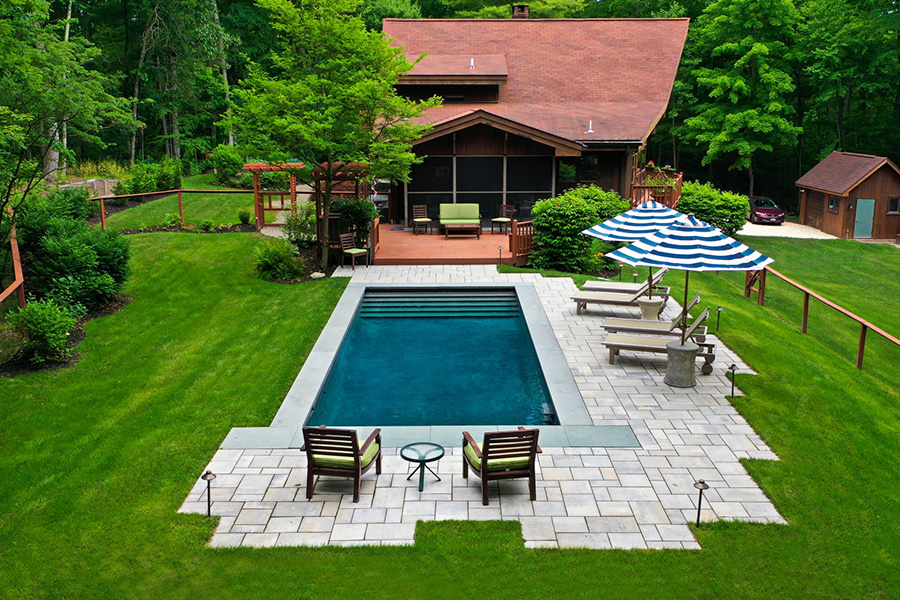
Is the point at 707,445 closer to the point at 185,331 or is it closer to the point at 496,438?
the point at 496,438

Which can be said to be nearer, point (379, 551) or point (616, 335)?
point (379, 551)

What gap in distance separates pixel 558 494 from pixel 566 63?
82.2 ft

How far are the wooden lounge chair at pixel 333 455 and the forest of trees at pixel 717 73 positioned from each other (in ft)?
83.6

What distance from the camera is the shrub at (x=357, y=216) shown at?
19359 mm

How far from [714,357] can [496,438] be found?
5910 mm

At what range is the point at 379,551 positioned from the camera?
7074 millimetres

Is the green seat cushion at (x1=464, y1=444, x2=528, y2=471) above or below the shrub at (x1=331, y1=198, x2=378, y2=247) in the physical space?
below

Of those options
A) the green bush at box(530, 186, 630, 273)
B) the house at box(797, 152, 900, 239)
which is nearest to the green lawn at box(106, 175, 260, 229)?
the green bush at box(530, 186, 630, 273)

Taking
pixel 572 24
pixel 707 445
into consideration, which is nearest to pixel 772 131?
pixel 572 24

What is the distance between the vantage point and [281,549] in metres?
7.11

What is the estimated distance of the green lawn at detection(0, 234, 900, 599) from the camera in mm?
6652

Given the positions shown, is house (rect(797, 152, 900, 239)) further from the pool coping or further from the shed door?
the pool coping

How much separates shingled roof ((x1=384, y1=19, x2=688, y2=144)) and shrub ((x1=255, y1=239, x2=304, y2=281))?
9178 mm

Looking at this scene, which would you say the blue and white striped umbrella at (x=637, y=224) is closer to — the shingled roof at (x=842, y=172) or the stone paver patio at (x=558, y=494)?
the stone paver patio at (x=558, y=494)
